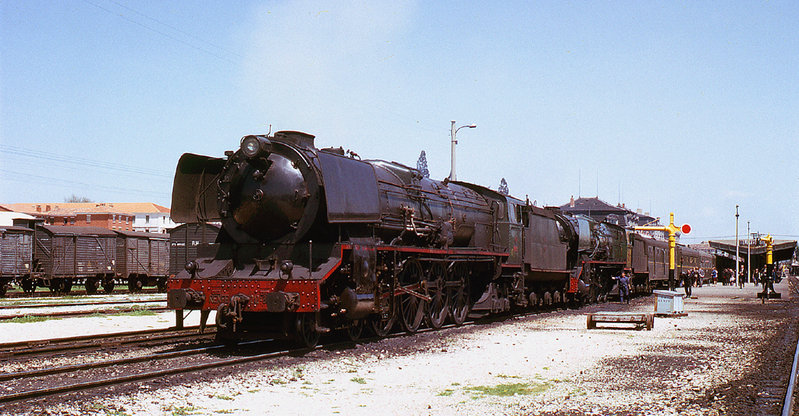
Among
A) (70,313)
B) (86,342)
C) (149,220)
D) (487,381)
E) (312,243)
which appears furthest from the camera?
(149,220)

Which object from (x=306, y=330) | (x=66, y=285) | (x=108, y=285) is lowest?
(x=108, y=285)

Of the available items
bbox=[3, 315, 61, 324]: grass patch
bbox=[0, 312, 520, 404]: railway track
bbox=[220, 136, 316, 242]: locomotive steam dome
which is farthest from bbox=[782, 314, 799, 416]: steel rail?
bbox=[3, 315, 61, 324]: grass patch

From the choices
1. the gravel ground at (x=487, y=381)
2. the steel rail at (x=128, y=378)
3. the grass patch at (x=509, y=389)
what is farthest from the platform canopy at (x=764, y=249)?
the steel rail at (x=128, y=378)

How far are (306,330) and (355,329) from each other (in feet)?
5.09

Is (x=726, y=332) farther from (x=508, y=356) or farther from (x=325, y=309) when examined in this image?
(x=325, y=309)

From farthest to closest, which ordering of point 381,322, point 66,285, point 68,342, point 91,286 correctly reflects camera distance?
1. point 91,286
2. point 66,285
3. point 381,322
4. point 68,342

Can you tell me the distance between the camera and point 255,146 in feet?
38.1

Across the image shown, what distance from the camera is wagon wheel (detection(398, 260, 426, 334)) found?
14.0 metres

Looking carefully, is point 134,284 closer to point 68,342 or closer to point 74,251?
point 74,251

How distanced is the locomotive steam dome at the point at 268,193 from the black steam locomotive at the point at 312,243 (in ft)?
0.06

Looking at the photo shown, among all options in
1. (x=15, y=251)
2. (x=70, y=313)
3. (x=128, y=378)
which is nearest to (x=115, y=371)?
(x=128, y=378)

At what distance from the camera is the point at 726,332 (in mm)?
16062

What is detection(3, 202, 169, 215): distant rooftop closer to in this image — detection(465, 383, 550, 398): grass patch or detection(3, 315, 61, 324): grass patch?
detection(3, 315, 61, 324): grass patch

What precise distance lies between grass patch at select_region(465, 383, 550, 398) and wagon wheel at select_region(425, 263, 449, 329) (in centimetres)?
617
